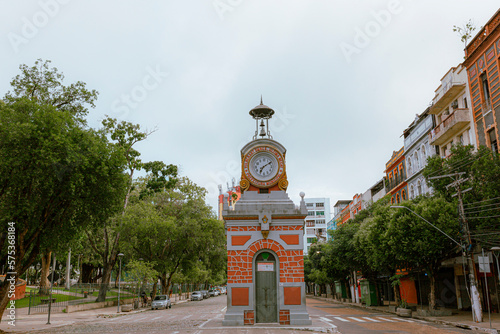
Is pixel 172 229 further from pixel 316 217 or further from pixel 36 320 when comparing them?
pixel 316 217

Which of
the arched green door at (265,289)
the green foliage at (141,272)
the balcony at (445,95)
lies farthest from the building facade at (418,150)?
the green foliage at (141,272)

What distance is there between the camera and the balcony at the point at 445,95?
3365cm

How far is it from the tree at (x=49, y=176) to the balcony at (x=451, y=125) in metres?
25.5

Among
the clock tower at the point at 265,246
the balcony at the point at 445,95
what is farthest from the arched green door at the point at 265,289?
the balcony at the point at 445,95

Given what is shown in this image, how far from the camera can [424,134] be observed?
40875mm

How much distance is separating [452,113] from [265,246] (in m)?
20.7

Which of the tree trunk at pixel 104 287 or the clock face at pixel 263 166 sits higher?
the clock face at pixel 263 166

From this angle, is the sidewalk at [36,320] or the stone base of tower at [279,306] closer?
the stone base of tower at [279,306]

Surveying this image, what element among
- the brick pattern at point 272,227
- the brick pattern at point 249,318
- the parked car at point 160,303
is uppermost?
the brick pattern at point 272,227

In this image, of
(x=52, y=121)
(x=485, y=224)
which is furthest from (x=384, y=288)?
(x=52, y=121)

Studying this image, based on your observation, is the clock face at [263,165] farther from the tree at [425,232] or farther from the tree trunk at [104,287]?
the tree trunk at [104,287]

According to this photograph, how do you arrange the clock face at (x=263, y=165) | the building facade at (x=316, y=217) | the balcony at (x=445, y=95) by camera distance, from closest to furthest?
the clock face at (x=263, y=165) < the balcony at (x=445, y=95) < the building facade at (x=316, y=217)

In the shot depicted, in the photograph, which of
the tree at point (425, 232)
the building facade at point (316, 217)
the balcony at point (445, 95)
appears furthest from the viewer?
the building facade at point (316, 217)

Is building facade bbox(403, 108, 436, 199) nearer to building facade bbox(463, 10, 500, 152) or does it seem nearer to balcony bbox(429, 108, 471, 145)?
balcony bbox(429, 108, 471, 145)
